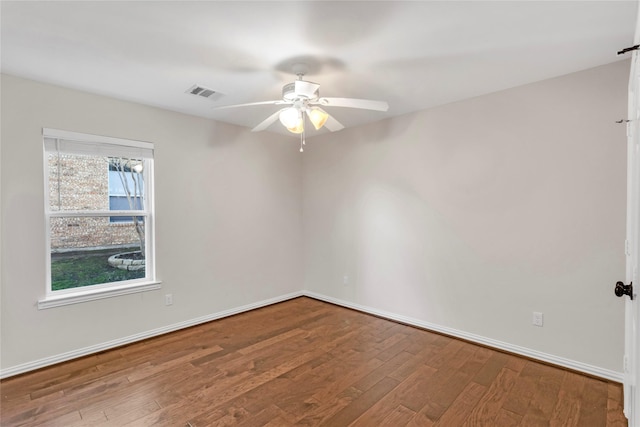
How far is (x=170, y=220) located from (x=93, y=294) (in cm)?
99

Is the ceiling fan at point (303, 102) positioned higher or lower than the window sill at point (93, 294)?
higher

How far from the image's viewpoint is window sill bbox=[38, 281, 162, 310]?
271 centimetres

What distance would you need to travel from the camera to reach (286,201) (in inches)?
185

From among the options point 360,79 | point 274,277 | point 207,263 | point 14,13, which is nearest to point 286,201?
point 274,277

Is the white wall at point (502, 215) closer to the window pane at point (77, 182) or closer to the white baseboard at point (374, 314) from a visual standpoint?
the white baseboard at point (374, 314)

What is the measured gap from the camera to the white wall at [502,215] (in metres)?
2.46

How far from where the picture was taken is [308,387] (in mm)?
2363

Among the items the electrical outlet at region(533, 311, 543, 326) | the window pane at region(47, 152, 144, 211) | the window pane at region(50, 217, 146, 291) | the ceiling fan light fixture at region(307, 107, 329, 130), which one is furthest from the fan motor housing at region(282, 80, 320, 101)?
the electrical outlet at region(533, 311, 543, 326)

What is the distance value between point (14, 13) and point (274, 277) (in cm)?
361

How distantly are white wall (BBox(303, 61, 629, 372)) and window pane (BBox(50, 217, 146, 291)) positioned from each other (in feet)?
8.41

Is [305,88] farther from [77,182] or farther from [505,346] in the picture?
[505,346]

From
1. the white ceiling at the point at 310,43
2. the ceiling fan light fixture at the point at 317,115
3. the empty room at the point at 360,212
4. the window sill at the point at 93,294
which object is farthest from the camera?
the window sill at the point at 93,294

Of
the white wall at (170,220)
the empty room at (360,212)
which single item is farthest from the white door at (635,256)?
the white wall at (170,220)

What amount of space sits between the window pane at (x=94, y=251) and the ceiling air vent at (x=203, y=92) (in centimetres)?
150
